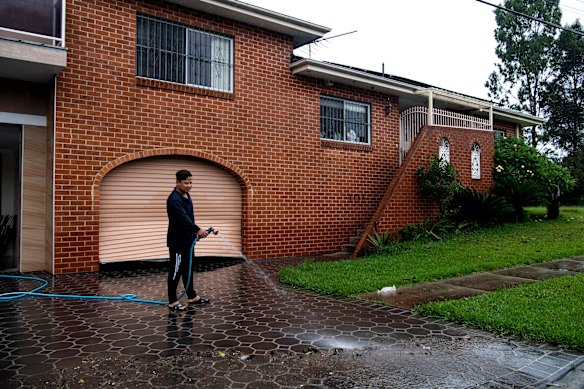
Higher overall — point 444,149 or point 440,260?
point 444,149

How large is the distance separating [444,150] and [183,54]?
790cm

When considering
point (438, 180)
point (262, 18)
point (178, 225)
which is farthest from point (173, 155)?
point (438, 180)

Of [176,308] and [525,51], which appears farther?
[525,51]

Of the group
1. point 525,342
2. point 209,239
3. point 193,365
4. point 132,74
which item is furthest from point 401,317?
point 132,74

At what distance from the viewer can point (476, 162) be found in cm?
1466

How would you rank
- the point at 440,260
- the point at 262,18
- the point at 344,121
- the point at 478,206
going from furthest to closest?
the point at 478,206
the point at 344,121
the point at 262,18
the point at 440,260

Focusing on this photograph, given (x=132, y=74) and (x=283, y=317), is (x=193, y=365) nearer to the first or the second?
(x=283, y=317)

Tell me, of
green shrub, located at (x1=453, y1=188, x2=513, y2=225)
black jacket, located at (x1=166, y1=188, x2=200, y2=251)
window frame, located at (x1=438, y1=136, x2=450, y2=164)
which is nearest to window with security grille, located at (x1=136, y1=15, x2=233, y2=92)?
black jacket, located at (x1=166, y1=188, x2=200, y2=251)

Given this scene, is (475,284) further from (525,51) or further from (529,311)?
(525,51)

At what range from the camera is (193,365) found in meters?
3.93

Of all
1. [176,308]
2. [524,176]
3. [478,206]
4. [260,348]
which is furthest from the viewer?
[524,176]

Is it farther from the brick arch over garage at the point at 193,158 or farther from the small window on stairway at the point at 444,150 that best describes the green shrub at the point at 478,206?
the brick arch over garage at the point at 193,158

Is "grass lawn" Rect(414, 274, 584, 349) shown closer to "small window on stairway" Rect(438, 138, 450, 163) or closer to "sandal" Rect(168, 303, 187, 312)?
"sandal" Rect(168, 303, 187, 312)

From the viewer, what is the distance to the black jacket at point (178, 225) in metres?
5.92
